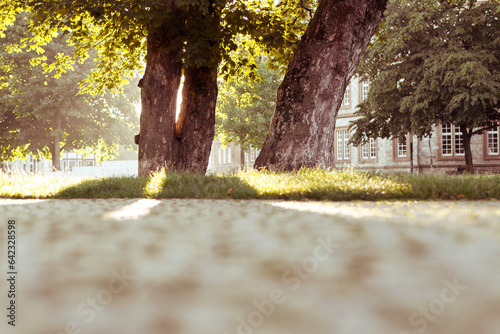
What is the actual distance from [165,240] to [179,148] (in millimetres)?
9757

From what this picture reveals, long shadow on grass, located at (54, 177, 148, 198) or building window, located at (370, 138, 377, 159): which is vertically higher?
building window, located at (370, 138, 377, 159)

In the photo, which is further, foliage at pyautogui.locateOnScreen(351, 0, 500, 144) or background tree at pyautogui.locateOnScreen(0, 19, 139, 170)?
background tree at pyautogui.locateOnScreen(0, 19, 139, 170)

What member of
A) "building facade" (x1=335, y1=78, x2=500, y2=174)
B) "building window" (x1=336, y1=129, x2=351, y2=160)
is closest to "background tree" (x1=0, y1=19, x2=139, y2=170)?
"building facade" (x1=335, y1=78, x2=500, y2=174)

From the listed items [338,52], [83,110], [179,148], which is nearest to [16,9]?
[179,148]

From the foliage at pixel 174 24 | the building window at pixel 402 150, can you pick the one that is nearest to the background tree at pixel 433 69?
the building window at pixel 402 150

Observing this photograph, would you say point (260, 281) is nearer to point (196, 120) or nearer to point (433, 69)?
point (196, 120)

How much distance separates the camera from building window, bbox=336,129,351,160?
42.5 meters

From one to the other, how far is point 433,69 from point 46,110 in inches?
889

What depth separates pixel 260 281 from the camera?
128 cm

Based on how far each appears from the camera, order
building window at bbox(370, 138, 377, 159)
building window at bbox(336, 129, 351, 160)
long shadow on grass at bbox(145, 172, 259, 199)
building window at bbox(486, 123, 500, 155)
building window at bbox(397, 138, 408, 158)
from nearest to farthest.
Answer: long shadow on grass at bbox(145, 172, 259, 199), building window at bbox(486, 123, 500, 155), building window at bbox(397, 138, 408, 158), building window at bbox(370, 138, 377, 159), building window at bbox(336, 129, 351, 160)

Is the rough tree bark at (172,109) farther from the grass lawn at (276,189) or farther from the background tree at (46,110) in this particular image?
the background tree at (46,110)

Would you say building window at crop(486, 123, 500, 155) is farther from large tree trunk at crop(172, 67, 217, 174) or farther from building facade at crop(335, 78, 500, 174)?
large tree trunk at crop(172, 67, 217, 174)

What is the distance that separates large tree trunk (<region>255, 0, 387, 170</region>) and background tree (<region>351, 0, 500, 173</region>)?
552 inches

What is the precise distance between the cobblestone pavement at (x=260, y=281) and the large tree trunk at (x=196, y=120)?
31.1 ft
